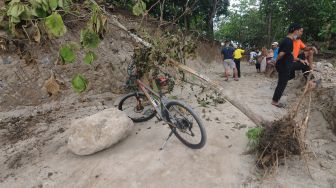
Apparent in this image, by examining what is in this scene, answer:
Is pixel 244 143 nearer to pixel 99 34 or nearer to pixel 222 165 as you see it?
pixel 222 165

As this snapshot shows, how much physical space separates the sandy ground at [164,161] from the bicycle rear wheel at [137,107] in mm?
186

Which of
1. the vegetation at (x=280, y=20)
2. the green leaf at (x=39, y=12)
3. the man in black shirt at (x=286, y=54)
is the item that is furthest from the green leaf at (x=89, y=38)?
the vegetation at (x=280, y=20)

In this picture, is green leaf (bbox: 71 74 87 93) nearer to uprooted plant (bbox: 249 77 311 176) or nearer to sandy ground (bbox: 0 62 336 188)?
sandy ground (bbox: 0 62 336 188)

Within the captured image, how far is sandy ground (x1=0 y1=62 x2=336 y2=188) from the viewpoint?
12.2 ft

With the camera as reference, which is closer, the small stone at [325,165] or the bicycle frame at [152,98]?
the small stone at [325,165]

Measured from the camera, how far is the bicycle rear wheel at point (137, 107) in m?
5.46

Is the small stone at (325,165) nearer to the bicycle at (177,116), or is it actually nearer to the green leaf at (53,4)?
the bicycle at (177,116)

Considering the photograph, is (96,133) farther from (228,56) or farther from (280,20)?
(280,20)

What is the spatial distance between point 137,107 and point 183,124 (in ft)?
5.07

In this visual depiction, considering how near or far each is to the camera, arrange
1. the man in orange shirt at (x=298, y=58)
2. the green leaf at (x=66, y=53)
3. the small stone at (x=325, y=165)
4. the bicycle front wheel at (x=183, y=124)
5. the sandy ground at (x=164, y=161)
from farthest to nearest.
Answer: the man in orange shirt at (x=298, y=58)
the bicycle front wheel at (x=183, y=124)
the small stone at (x=325, y=165)
the sandy ground at (x=164, y=161)
the green leaf at (x=66, y=53)

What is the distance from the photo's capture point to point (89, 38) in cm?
332

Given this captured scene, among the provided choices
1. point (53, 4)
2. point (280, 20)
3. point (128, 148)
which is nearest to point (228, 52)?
point (128, 148)

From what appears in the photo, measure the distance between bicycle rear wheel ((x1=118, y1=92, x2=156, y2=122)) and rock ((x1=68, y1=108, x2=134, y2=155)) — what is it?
0.71m

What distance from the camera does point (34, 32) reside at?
318cm
